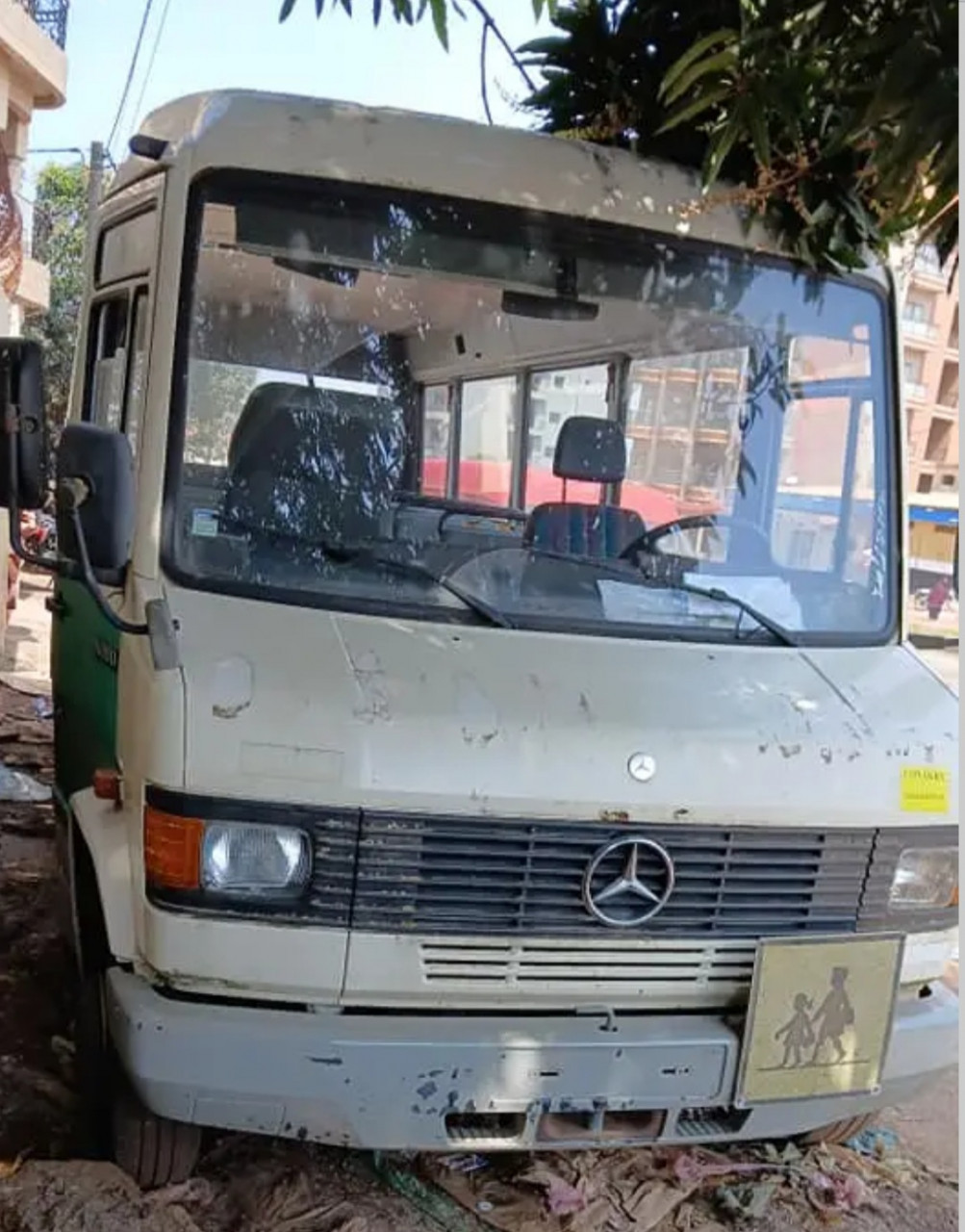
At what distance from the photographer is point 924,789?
9.87ft

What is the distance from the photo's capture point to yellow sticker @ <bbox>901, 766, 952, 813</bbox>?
9.80 feet

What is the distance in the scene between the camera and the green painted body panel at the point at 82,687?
3.19 meters

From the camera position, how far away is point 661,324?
341 cm

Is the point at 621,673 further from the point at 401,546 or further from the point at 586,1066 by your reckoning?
the point at 586,1066

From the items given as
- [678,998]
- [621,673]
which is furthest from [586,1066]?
[621,673]

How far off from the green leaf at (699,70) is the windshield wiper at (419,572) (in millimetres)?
1304

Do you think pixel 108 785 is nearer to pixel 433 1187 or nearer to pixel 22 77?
pixel 433 1187

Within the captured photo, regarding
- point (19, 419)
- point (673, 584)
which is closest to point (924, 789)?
point (673, 584)

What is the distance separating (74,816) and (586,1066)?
61.0 inches

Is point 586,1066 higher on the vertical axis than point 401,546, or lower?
lower

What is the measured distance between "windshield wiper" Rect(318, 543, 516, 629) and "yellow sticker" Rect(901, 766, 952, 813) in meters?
0.99

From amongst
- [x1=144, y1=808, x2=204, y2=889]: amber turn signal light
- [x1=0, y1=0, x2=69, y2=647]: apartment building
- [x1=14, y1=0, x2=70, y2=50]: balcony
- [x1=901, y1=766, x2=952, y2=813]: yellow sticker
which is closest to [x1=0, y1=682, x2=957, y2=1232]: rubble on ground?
[x1=144, y1=808, x2=204, y2=889]: amber turn signal light

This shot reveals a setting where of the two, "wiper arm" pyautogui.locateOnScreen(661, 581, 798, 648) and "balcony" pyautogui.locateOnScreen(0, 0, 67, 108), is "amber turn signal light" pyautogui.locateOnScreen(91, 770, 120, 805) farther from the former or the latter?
"balcony" pyautogui.locateOnScreen(0, 0, 67, 108)

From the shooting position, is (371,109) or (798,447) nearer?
(371,109)
